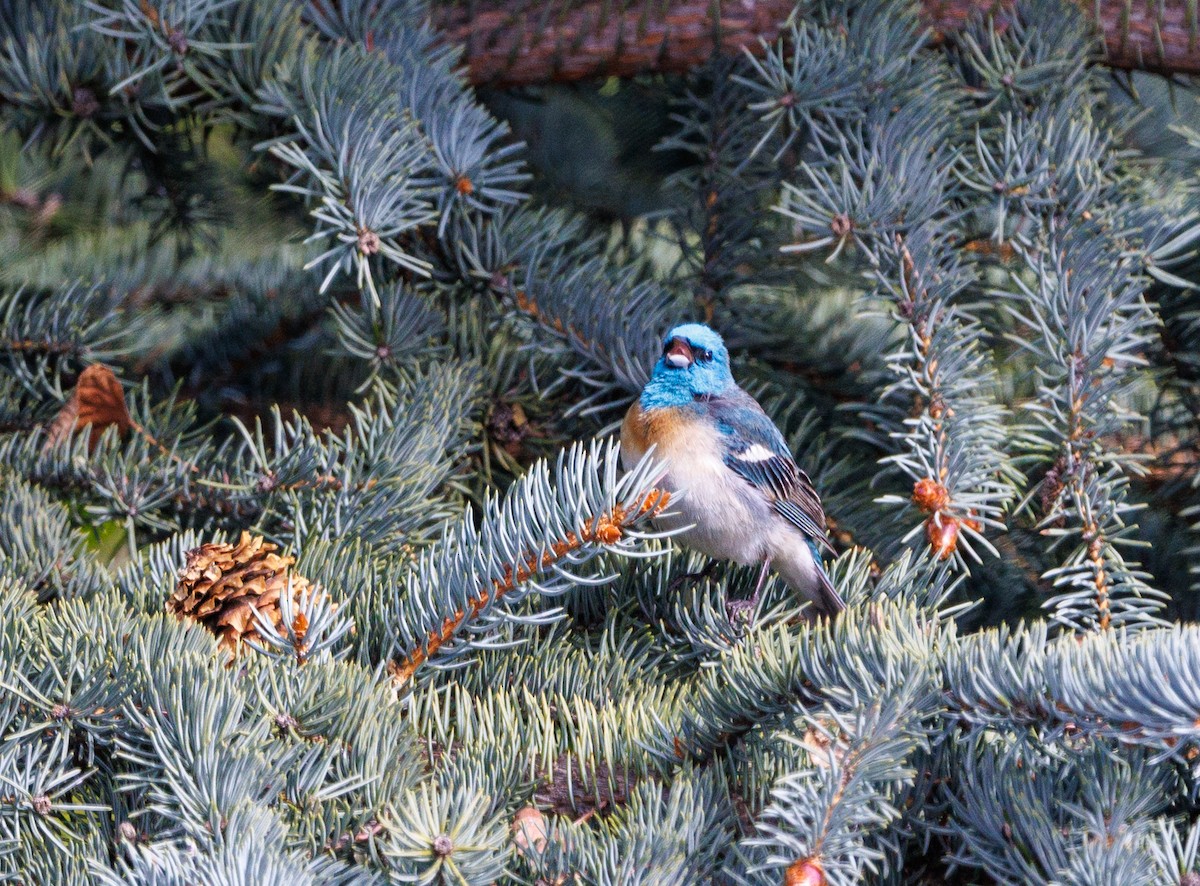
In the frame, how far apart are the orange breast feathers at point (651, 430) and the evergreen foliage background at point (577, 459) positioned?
92 mm

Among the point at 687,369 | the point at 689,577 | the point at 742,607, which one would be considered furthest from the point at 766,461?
the point at 742,607

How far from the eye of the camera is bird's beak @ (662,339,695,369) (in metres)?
2.48

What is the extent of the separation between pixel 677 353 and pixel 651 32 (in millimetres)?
820

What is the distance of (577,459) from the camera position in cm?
166

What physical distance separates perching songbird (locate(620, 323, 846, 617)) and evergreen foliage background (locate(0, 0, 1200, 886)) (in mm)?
80

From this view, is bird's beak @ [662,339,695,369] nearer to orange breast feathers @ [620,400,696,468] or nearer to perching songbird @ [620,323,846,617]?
perching songbird @ [620,323,846,617]

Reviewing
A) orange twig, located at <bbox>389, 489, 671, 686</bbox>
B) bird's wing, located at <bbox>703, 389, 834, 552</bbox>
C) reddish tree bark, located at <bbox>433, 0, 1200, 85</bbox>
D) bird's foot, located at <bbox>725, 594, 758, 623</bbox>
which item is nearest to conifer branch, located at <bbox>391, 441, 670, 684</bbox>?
orange twig, located at <bbox>389, 489, 671, 686</bbox>

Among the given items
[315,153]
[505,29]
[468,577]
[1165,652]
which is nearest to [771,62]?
[505,29]

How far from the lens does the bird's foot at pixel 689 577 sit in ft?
6.60

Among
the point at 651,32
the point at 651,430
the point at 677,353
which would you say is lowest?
the point at 651,430

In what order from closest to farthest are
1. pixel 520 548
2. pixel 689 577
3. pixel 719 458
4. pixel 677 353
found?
pixel 520 548
pixel 689 577
pixel 677 353
pixel 719 458

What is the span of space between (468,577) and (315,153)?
1065 millimetres

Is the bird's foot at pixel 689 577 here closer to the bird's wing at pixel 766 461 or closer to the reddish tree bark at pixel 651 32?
the bird's wing at pixel 766 461

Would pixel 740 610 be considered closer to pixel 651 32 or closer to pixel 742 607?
pixel 742 607
